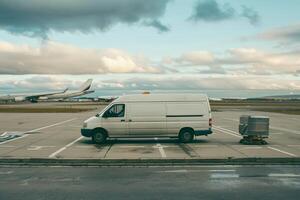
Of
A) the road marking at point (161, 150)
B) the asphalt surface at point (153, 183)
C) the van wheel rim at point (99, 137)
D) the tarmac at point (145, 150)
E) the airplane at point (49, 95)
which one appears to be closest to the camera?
the asphalt surface at point (153, 183)

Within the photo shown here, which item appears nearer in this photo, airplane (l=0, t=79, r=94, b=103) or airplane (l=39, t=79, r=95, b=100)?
airplane (l=0, t=79, r=94, b=103)

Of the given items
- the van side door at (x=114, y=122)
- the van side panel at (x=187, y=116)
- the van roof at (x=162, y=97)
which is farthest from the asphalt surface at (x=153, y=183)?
the van roof at (x=162, y=97)

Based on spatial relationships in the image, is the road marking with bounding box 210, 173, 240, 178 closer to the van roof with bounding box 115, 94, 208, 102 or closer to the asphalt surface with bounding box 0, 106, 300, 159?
the asphalt surface with bounding box 0, 106, 300, 159

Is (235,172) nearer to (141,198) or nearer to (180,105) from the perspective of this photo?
(141,198)

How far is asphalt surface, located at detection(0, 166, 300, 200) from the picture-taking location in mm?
8875

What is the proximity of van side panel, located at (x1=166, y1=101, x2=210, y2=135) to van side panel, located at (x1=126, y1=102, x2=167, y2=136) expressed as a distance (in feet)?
1.02

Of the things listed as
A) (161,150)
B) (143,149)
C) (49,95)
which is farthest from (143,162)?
(49,95)

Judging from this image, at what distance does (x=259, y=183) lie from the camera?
33.5ft

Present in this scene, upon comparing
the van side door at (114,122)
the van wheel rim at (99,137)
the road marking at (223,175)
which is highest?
the van side door at (114,122)

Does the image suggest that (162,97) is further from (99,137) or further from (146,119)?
(99,137)

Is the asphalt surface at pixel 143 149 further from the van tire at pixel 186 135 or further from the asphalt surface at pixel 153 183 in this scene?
the asphalt surface at pixel 153 183

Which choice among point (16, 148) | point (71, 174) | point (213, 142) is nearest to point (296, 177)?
point (71, 174)

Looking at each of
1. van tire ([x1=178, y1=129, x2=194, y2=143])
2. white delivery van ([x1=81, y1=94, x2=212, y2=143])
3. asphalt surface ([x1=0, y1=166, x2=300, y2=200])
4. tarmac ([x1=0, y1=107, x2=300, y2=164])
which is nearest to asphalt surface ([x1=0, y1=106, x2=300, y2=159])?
tarmac ([x1=0, y1=107, x2=300, y2=164])

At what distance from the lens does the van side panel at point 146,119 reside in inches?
799
